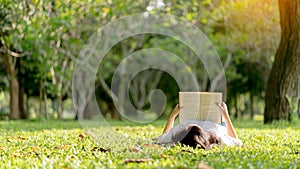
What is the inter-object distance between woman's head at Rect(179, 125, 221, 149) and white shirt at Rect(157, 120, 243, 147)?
126 mm

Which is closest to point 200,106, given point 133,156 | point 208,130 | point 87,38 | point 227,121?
point 227,121

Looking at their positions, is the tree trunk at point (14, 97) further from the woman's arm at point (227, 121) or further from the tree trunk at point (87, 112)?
the woman's arm at point (227, 121)

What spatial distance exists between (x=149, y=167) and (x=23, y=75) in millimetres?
16945

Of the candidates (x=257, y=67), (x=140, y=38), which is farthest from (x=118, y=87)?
(x=257, y=67)

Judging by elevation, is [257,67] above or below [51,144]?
above

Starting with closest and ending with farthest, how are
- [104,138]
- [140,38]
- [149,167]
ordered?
[149,167], [104,138], [140,38]

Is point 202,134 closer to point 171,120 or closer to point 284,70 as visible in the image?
point 171,120

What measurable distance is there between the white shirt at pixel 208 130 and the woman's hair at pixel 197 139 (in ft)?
0.42

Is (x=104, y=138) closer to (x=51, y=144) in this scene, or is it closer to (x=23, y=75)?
(x=51, y=144)

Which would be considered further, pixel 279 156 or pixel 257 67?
pixel 257 67

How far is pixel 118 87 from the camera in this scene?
21.9m

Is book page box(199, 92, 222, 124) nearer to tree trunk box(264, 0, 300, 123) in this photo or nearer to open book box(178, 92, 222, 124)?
open book box(178, 92, 222, 124)

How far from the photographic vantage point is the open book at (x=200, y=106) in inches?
276

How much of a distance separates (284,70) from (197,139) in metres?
7.13
